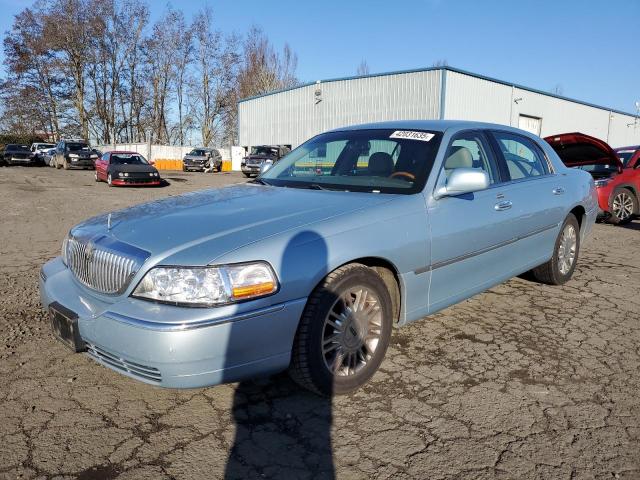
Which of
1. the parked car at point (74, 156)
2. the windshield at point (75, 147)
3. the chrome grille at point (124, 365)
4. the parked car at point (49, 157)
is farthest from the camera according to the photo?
the parked car at point (49, 157)

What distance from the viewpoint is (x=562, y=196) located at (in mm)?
4594

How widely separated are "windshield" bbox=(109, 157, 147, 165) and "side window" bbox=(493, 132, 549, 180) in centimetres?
1755

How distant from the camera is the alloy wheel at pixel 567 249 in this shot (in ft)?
15.9

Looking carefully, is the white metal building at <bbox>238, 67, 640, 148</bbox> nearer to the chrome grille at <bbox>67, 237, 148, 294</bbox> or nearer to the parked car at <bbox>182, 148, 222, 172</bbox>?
the parked car at <bbox>182, 148, 222, 172</bbox>

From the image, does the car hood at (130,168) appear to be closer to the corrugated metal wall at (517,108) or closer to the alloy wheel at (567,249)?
the corrugated metal wall at (517,108)

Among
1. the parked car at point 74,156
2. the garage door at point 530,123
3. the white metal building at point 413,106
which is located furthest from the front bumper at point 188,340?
the parked car at point 74,156

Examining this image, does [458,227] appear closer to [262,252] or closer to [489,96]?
[262,252]

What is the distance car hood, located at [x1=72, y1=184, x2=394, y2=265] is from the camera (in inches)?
92.7

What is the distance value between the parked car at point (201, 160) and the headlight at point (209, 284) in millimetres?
32771

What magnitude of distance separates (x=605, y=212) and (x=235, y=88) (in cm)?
4547

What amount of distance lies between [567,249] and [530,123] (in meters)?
26.9

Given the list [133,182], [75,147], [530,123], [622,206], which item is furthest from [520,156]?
[75,147]

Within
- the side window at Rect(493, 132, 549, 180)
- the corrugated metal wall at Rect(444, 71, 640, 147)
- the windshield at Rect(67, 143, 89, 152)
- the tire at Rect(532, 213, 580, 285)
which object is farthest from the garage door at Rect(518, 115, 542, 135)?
the windshield at Rect(67, 143, 89, 152)

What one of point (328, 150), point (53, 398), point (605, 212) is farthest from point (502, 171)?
point (605, 212)
